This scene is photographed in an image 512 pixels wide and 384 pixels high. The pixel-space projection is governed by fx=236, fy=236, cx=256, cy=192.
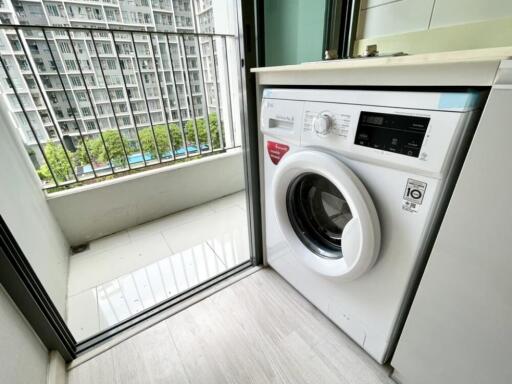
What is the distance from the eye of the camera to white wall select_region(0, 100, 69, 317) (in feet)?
2.96

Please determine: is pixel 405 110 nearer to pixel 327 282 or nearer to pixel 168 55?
pixel 327 282

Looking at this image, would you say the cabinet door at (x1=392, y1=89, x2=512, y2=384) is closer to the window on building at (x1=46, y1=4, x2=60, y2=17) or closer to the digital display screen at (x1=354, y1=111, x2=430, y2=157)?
the digital display screen at (x1=354, y1=111, x2=430, y2=157)

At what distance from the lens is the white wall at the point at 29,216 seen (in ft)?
2.96

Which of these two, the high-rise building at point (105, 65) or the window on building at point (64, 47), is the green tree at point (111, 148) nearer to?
the high-rise building at point (105, 65)

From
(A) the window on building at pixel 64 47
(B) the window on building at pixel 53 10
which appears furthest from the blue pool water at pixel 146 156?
(B) the window on building at pixel 53 10

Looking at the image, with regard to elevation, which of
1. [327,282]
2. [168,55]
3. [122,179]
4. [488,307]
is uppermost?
[168,55]

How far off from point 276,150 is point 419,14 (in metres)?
0.83

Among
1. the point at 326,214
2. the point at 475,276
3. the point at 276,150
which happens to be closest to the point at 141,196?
the point at 276,150

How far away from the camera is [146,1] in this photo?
1.52 meters

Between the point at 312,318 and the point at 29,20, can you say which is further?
the point at 29,20

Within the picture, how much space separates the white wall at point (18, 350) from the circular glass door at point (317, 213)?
36.5 inches

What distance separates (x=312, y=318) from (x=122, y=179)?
56.7 inches

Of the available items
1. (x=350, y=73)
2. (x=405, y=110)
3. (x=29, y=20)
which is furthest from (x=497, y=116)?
(x=29, y=20)

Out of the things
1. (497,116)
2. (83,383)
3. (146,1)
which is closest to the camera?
(497,116)
